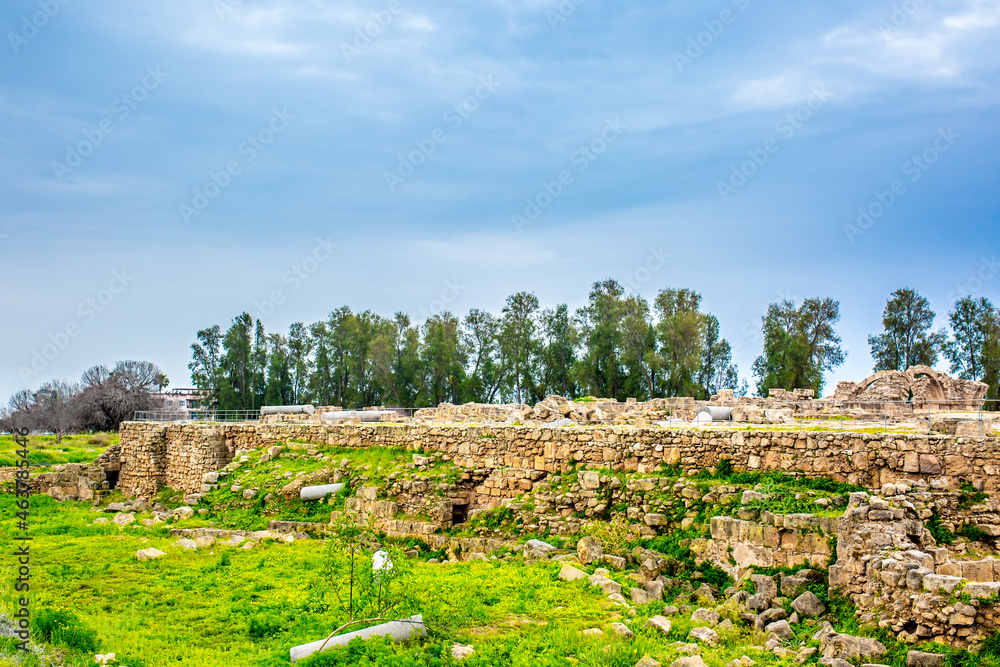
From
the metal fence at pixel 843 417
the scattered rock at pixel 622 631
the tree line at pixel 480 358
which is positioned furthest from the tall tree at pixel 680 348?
the scattered rock at pixel 622 631

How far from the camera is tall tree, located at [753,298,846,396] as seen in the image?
4944cm

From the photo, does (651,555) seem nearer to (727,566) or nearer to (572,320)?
(727,566)

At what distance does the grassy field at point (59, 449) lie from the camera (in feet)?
98.3

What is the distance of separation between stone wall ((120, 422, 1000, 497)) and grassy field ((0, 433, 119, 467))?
8804 mm

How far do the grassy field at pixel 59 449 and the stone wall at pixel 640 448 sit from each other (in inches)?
347

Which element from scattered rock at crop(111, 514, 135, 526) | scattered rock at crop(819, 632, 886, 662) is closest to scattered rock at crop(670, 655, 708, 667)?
scattered rock at crop(819, 632, 886, 662)

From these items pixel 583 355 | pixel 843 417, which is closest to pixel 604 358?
pixel 583 355

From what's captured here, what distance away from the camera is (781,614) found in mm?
9414

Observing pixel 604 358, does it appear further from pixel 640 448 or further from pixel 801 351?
pixel 640 448

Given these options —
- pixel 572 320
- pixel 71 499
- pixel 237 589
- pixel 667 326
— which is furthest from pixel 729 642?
pixel 572 320

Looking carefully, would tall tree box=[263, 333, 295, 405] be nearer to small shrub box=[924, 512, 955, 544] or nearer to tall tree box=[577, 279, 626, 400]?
tall tree box=[577, 279, 626, 400]

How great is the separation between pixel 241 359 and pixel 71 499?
33893mm

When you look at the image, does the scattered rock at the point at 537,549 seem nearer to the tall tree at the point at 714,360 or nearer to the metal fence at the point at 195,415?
the metal fence at the point at 195,415

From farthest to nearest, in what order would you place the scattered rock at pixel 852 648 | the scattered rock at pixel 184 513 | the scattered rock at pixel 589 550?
the scattered rock at pixel 184 513 < the scattered rock at pixel 589 550 < the scattered rock at pixel 852 648
